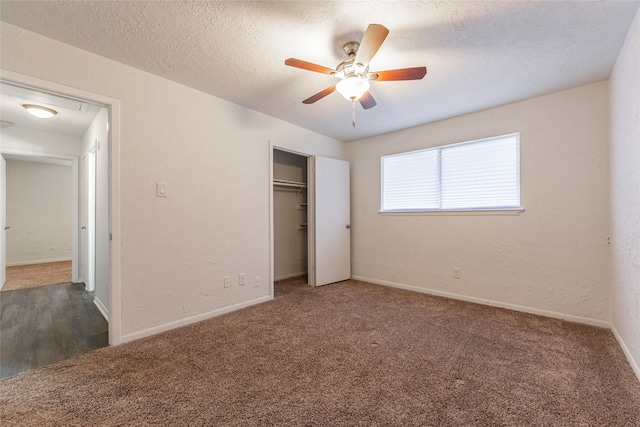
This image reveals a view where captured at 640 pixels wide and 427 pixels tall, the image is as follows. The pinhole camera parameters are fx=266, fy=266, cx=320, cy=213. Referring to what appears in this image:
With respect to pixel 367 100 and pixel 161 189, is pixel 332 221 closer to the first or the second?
pixel 367 100

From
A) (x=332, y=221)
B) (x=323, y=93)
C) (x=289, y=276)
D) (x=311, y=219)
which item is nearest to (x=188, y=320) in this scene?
(x=311, y=219)

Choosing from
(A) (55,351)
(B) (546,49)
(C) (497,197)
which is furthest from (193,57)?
(C) (497,197)

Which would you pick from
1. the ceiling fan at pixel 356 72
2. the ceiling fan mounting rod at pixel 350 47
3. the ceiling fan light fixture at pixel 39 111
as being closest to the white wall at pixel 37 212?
the ceiling fan light fixture at pixel 39 111

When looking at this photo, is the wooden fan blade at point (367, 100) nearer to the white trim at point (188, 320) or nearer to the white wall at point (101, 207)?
the white trim at point (188, 320)

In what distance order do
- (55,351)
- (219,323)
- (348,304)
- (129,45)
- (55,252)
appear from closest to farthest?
(129,45), (55,351), (219,323), (348,304), (55,252)

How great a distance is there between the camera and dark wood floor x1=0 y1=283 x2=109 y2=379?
203 centimetres

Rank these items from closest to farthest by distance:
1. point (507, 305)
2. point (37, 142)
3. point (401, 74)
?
point (401, 74)
point (507, 305)
point (37, 142)

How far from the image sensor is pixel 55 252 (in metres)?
6.12

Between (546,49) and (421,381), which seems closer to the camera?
(421,381)

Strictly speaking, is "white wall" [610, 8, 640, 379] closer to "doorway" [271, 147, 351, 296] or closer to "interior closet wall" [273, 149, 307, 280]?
"doorway" [271, 147, 351, 296]

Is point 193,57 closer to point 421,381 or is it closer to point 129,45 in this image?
point 129,45

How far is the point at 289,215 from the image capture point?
4.69 metres

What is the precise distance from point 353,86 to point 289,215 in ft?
9.83

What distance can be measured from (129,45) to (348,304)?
3.17 m
